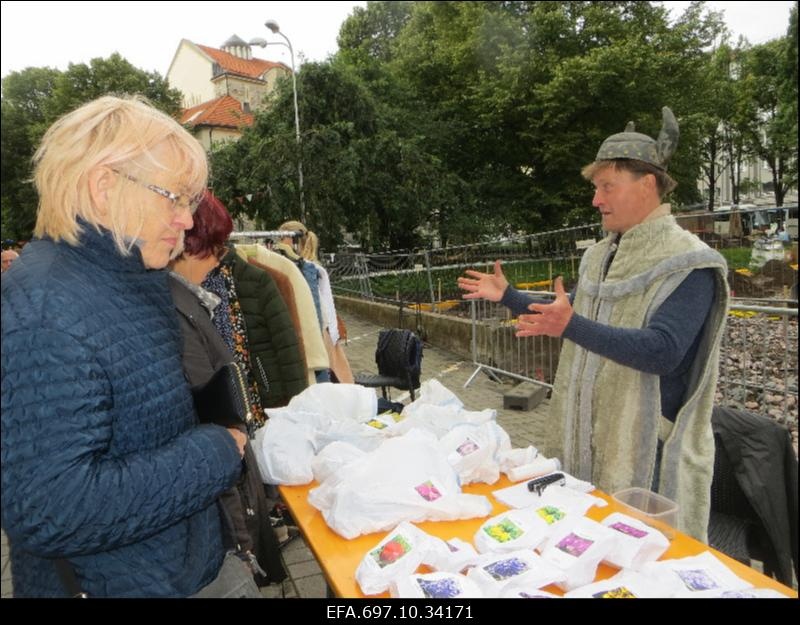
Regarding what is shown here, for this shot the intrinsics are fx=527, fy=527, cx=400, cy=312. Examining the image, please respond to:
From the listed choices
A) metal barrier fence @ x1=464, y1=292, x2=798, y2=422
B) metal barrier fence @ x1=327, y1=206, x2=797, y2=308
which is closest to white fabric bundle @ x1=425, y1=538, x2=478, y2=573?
metal barrier fence @ x1=464, y1=292, x2=798, y2=422

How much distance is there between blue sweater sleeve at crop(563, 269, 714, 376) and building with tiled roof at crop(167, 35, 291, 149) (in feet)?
23.3

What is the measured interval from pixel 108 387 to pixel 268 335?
2.24m

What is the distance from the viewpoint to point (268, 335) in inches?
125

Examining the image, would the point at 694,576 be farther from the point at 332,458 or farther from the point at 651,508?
the point at 332,458

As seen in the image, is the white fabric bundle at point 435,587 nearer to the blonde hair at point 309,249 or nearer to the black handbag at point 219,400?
the black handbag at point 219,400

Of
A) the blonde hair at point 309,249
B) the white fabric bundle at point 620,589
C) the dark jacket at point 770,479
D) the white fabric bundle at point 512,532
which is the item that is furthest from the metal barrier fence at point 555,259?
the white fabric bundle at point 620,589

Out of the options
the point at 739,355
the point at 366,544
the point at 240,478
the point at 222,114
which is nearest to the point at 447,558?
the point at 366,544

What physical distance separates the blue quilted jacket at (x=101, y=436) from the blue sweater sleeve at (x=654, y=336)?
1211 mm

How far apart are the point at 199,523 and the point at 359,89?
1598cm

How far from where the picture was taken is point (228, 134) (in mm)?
15633

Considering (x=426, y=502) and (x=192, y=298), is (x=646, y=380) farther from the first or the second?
(x=192, y=298)

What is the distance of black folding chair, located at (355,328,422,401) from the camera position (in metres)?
3.88

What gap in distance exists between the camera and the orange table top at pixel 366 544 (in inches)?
52.9
